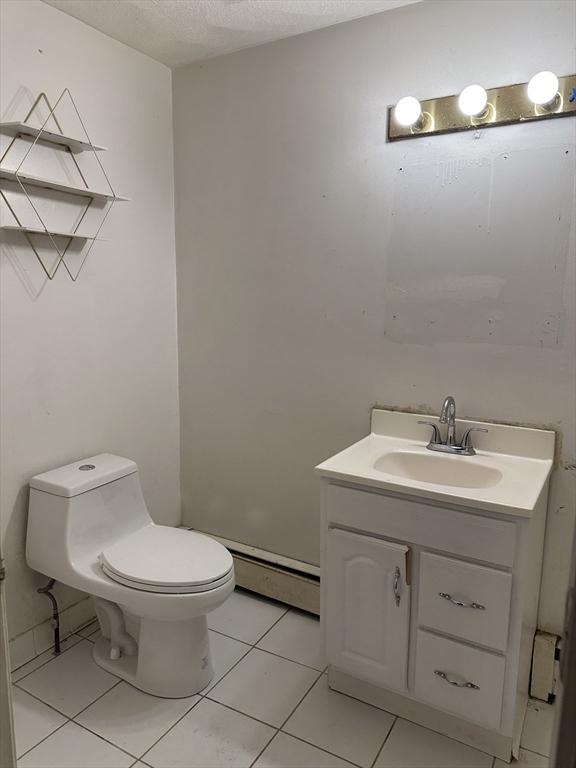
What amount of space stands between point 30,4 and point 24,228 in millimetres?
722

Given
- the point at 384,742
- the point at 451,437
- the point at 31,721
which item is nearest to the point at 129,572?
the point at 31,721

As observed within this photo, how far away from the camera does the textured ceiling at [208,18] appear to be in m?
1.81

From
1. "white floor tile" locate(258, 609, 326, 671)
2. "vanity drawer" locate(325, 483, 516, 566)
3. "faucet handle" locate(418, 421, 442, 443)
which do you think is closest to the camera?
"vanity drawer" locate(325, 483, 516, 566)

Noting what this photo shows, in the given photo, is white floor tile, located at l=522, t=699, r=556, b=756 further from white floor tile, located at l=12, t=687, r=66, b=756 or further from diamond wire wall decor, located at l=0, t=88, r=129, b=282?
diamond wire wall decor, located at l=0, t=88, r=129, b=282

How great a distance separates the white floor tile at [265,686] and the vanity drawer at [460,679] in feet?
1.41

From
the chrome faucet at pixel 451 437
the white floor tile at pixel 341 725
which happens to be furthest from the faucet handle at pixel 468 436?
the white floor tile at pixel 341 725

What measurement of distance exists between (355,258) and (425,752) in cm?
158

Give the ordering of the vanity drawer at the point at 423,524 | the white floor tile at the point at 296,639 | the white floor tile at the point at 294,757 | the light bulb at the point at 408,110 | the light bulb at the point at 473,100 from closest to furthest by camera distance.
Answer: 1. the vanity drawer at the point at 423,524
2. the white floor tile at the point at 294,757
3. the light bulb at the point at 473,100
4. the light bulb at the point at 408,110
5. the white floor tile at the point at 296,639

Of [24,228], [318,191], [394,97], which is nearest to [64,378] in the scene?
[24,228]

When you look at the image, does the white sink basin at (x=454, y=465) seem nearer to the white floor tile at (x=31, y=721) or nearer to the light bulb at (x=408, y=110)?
the light bulb at (x=408, y=110)

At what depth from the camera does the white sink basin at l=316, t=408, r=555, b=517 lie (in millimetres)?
1473

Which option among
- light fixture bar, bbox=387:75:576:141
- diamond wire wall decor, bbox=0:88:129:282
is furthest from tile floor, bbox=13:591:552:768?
light fixture bar, bbox=387:75:576:141

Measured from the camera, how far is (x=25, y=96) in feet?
5.87

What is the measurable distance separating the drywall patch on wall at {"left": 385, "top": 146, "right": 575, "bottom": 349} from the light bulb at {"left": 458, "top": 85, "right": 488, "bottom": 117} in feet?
0.47
